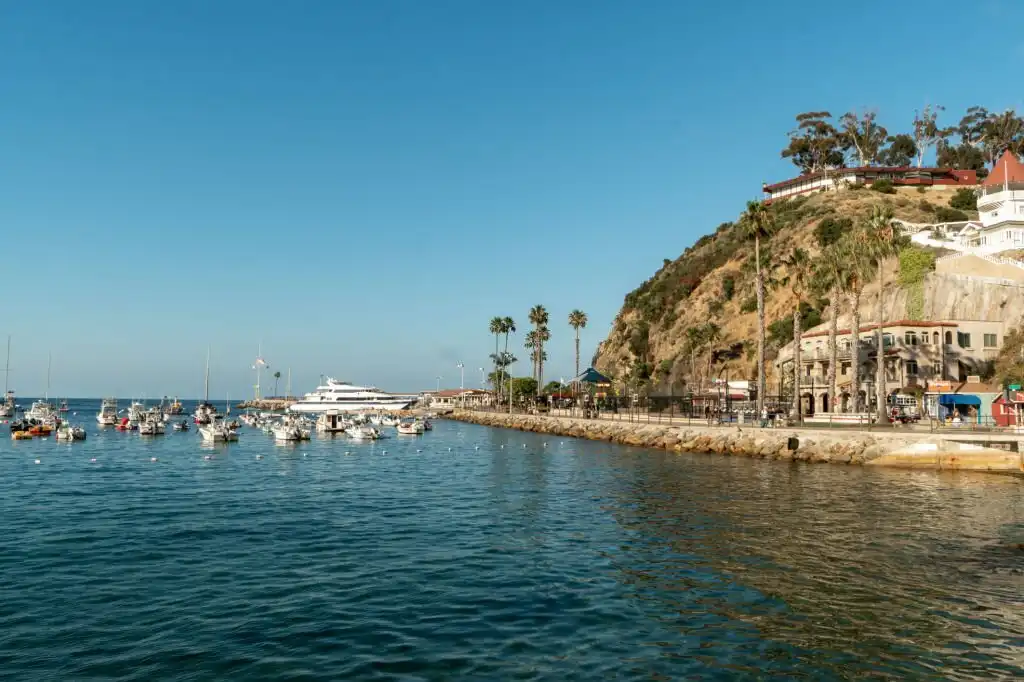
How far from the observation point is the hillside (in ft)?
350

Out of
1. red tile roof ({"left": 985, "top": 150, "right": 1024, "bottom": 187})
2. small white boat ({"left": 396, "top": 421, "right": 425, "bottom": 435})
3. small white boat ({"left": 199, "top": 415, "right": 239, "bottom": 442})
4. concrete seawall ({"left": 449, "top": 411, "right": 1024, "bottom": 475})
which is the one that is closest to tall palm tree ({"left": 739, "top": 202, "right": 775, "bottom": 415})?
concrete seawall ({"left": 449, "top": 411, "right": 1024, "bottom": 475})

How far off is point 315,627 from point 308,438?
213 ft

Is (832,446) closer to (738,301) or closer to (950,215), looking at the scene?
(738,301)

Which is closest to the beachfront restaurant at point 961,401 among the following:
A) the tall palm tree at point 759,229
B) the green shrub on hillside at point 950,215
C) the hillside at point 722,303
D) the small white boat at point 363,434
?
the tall palm tree at point 759,229

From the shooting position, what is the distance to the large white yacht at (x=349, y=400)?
17650 centimetres

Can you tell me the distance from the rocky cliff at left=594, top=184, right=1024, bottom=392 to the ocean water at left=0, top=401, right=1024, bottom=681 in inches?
1900

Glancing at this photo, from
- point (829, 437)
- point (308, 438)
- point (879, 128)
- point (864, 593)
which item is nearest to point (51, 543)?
point (864, 593)

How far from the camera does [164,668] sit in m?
13.0

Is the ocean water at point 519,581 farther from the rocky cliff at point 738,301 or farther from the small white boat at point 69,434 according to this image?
the rocky cliff at point 738,301

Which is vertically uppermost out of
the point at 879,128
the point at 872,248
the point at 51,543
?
the point at 879,128

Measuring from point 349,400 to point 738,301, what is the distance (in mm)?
103572

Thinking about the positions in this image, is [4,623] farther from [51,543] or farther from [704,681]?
[704,681]

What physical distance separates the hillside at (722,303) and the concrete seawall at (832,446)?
109 ft

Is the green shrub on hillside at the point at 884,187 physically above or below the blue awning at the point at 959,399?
above
